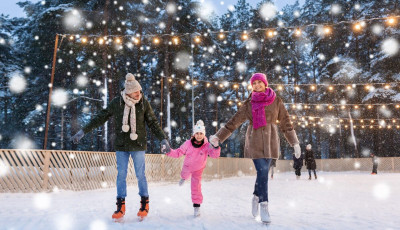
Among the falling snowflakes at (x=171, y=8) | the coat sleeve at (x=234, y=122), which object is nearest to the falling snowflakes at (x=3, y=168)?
the coat sleeve at (x=234, y=122)

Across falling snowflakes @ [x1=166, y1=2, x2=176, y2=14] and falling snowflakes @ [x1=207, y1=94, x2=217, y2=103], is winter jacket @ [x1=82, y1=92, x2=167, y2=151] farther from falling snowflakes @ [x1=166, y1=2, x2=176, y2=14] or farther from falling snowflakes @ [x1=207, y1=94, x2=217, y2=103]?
falling snowflakes @ [x1=207, y1=94, x2=217, y2=103]

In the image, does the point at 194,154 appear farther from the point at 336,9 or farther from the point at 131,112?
the point at 336,9

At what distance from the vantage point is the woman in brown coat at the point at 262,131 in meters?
3.95

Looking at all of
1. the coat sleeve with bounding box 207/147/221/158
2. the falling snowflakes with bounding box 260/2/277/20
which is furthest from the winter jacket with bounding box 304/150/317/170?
the falling snowflakes with bounding box 260/2/277/20

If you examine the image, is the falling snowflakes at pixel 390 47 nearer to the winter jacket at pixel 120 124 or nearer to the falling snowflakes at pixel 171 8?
the falling snowflakes at pixel 171 8

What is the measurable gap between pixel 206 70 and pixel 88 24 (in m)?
17.5

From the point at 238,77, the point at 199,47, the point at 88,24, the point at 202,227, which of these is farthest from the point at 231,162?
the point at 202,227

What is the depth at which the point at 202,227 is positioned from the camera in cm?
366

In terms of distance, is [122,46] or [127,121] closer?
[127,121]

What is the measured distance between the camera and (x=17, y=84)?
25031mm

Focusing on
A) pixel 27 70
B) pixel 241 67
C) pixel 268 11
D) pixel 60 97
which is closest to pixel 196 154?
pixel 60 97

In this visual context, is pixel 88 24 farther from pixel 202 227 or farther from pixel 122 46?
pixel 202 227

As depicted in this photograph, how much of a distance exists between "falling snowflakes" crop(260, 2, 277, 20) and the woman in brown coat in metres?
31.7

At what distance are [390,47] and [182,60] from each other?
17222 millimetres
